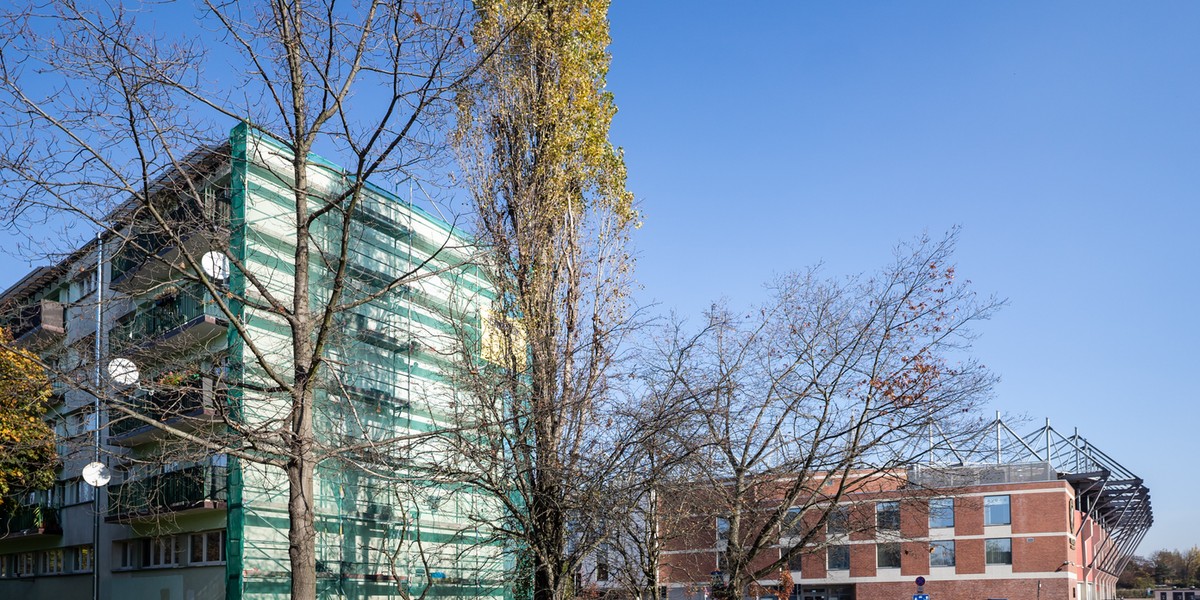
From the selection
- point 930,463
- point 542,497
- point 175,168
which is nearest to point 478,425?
point 542,497

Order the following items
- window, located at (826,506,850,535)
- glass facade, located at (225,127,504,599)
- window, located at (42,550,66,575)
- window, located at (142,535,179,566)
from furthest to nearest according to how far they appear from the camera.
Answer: window, located at (42,550,66,575) → window, located at (142,535,179,566) → window, located at (826,506,850,535) → glass facade, located at (225,127,504,599)

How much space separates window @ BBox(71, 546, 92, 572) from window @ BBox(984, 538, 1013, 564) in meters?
47.7

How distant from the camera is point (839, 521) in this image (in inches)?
761

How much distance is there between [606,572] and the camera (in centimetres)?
1728

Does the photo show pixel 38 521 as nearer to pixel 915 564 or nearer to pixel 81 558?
pixel 81 558

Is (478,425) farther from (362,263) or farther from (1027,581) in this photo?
(1027,581)

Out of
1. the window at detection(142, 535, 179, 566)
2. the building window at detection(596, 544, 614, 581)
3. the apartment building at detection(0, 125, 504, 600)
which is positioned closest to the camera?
the apartment building at detection(0, 125, 504, 600)

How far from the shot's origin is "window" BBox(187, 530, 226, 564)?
70.1ft

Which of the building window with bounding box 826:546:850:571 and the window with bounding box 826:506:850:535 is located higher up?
the window with bounding box 826:506:850:535

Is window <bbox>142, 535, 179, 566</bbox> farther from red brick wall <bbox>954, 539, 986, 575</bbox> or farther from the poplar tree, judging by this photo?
red brick wall <bbox>954, 539, 986, 575</bbox>

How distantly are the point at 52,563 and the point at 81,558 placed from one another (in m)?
2.98

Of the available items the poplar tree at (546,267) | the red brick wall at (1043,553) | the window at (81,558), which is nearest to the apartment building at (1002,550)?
the red brick wall at (1043,553)

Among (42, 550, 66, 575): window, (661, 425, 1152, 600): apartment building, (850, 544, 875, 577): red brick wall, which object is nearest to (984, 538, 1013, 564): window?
(661, 425, 1152, 600): apartment building

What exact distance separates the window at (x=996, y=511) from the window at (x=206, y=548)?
4852cm
